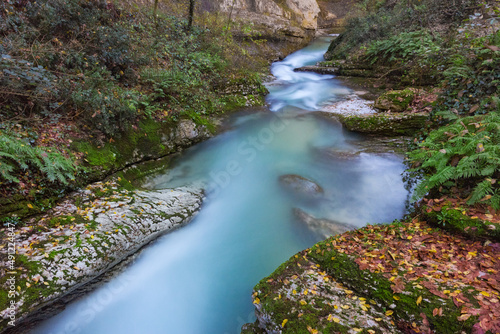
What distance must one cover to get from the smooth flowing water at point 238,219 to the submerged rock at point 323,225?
12cm

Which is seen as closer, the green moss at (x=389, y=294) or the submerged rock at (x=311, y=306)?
the green moss at (x=389, y=294)

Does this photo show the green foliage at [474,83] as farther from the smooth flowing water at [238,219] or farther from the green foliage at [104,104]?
the green foliage at [104,104]

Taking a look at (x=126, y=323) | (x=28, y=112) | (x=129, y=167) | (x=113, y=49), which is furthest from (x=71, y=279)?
(x=113, y=49)

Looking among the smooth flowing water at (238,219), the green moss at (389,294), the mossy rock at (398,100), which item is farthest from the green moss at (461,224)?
the mossy rock at (398,100)

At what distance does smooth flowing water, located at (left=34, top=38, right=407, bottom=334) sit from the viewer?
4.17m

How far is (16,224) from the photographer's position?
3.79m

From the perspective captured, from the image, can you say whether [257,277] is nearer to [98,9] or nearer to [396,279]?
[396,279]

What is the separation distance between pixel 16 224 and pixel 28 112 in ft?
7.49

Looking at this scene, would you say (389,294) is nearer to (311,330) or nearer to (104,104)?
(311,330)

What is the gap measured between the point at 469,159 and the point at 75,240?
659 centimetres

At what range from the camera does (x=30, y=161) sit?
4102mm

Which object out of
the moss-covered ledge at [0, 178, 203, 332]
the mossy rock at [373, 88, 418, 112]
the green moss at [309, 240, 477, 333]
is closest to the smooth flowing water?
the moss-covered ledge at [0, 178, 203, 332]

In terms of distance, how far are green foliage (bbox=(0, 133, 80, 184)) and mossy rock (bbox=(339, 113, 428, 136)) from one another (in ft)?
26.4

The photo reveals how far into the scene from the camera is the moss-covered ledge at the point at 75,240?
335 centimetres
